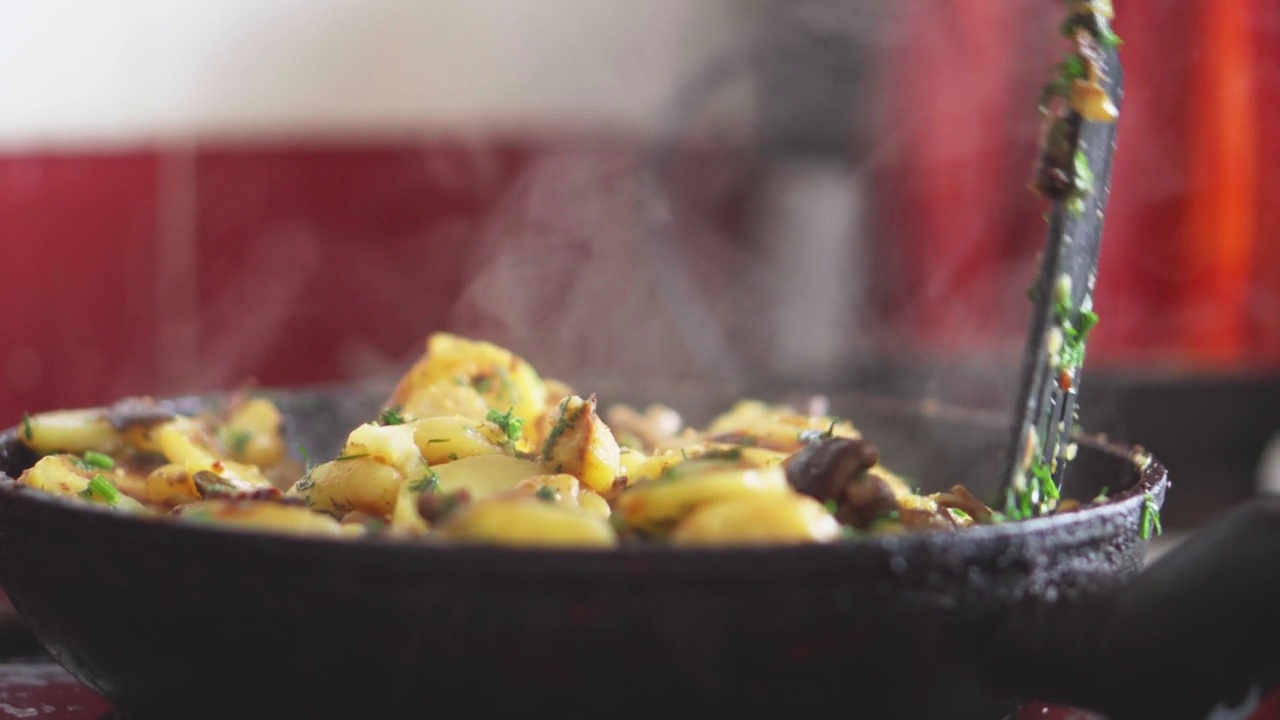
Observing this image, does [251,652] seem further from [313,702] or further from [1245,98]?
[1245,98]

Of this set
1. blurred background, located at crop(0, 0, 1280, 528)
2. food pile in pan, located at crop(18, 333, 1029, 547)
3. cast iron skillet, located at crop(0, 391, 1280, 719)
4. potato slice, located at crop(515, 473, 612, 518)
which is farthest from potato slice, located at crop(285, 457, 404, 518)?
blurred background, located at crop(0, 0, 1280, 528)

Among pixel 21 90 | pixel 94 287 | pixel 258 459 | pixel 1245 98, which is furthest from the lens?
pixel 1245 98

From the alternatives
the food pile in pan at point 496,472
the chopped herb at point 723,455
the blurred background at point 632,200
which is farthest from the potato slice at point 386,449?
the blurred background at point 632,200

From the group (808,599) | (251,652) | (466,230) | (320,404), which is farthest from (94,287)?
(808,599)

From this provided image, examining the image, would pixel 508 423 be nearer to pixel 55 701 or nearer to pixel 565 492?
pixel 565 492

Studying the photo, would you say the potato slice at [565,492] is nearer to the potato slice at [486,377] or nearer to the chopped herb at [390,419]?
the chopped herb at [390,419]

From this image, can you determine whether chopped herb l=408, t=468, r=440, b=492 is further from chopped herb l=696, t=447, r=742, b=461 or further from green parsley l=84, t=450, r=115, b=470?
green parsley l=84, t=450, r=115, b=470
